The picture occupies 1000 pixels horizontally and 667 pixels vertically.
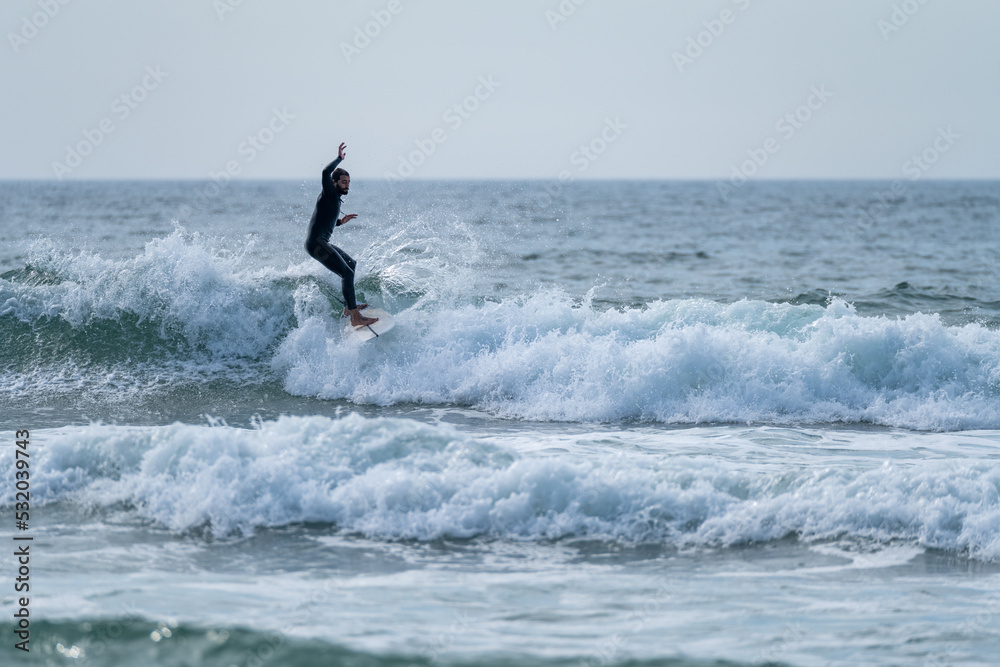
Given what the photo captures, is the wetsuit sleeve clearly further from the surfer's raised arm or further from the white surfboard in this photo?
the white surfboard

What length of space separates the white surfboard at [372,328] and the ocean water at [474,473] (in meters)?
0.27

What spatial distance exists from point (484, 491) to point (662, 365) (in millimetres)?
5084

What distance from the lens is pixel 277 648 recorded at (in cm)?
491

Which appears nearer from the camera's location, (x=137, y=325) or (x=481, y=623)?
(x=481, y=623)

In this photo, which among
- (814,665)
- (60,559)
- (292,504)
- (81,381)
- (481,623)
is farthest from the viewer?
(81,381)

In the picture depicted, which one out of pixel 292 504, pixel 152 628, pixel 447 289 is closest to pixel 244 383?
pixel 447 289

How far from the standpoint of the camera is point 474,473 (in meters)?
7.27

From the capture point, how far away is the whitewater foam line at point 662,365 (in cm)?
1091

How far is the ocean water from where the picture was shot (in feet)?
17.0

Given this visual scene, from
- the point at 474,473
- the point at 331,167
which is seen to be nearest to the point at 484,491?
the point at 474,473

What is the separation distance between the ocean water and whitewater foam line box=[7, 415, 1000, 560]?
3cm

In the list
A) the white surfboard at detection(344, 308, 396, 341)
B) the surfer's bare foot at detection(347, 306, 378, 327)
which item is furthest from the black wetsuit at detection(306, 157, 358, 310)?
the white surfboard at detection(344, 308, 396, 341)

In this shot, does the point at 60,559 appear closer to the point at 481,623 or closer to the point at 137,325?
the point at 481,623

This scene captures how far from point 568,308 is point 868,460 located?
5.58 meters
